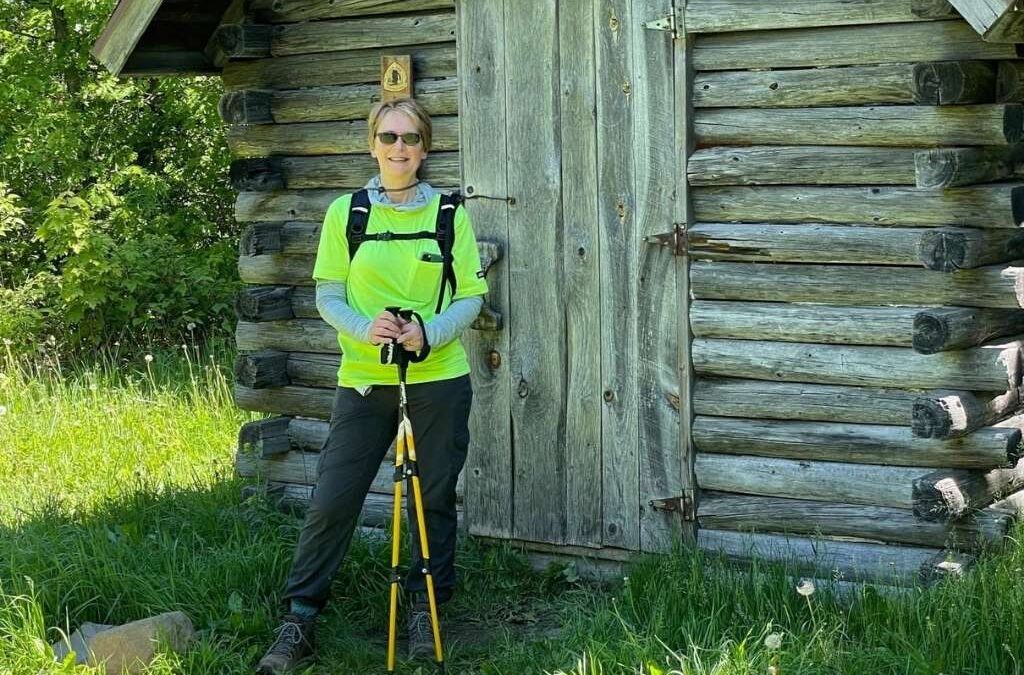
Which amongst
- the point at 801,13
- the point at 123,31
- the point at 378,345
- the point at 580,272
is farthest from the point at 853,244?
the point at 123,31

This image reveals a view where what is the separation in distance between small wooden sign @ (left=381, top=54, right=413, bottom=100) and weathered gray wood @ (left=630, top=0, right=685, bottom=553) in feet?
4.23

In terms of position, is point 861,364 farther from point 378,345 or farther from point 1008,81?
point 378,345

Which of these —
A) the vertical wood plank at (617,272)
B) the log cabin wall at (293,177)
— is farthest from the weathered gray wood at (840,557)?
the log cabin wall at (293,177)

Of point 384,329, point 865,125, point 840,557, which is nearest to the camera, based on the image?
point 384,329

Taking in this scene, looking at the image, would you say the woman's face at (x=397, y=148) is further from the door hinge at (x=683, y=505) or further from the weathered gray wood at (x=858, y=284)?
the door hinge at (x=683, y=505)

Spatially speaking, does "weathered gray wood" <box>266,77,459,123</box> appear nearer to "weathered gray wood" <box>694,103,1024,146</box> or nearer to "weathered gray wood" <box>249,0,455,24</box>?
"weathered gray wood" <box>249,0,455,24</box>

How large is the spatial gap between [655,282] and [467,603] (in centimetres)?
170

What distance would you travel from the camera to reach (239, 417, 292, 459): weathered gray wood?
794 centimetres

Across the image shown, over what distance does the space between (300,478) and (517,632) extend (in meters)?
2.06

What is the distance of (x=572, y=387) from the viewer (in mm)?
6941

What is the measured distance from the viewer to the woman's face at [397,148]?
5.80m

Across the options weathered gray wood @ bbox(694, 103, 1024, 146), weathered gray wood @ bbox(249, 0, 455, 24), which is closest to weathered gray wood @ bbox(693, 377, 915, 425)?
weathered gray wood @ bbox(694, 103, 1024, 146)

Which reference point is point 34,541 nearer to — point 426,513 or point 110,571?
point 110,571

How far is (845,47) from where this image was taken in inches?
239
